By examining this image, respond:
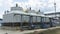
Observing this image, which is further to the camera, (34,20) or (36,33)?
(34,20)

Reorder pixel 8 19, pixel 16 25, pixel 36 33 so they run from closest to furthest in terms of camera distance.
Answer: pixel 36 33 < pixel 16 25 < pixel 8 19

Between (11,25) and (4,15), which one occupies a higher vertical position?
(4,15)

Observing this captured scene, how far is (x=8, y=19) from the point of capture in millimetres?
36281

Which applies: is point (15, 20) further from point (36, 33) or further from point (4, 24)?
point (36, 33)

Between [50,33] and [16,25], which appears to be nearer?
[50,33]

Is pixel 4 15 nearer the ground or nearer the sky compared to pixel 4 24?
nearer the sky

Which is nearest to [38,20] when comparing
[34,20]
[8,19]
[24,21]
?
[34,20]

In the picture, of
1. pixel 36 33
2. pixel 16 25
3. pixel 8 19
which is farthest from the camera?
pixel 8 19

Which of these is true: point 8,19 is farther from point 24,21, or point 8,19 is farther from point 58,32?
point 58,32

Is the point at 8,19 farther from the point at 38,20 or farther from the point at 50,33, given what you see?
the point at 50,33

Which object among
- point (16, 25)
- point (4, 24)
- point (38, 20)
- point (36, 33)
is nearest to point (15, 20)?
point (16, 25)

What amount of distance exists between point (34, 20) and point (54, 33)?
1727 centimetres

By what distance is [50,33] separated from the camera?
2034 cm

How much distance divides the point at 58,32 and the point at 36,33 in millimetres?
3194
